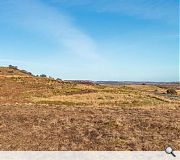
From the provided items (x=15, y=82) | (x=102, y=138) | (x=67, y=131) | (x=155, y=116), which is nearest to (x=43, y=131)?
(x=67, y=131)

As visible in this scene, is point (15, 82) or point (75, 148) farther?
point (15, 82)

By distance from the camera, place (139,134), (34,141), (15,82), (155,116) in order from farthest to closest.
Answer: (15,82) < (155,116) < (139,134) < (34,141)

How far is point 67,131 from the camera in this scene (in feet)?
75.6

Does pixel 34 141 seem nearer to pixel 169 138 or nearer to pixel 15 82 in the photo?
pixel 169 138

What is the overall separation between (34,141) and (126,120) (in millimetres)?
9085

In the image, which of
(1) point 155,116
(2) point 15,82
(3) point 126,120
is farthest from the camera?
(2) point 15,82

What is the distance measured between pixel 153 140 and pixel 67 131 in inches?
212

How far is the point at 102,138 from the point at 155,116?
32.8ft

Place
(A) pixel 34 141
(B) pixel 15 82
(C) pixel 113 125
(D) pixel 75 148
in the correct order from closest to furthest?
(D) pixel 75 148 < (A) pixel 34 141 < (C) pixel 113 125 < (B) pixel 15 82
